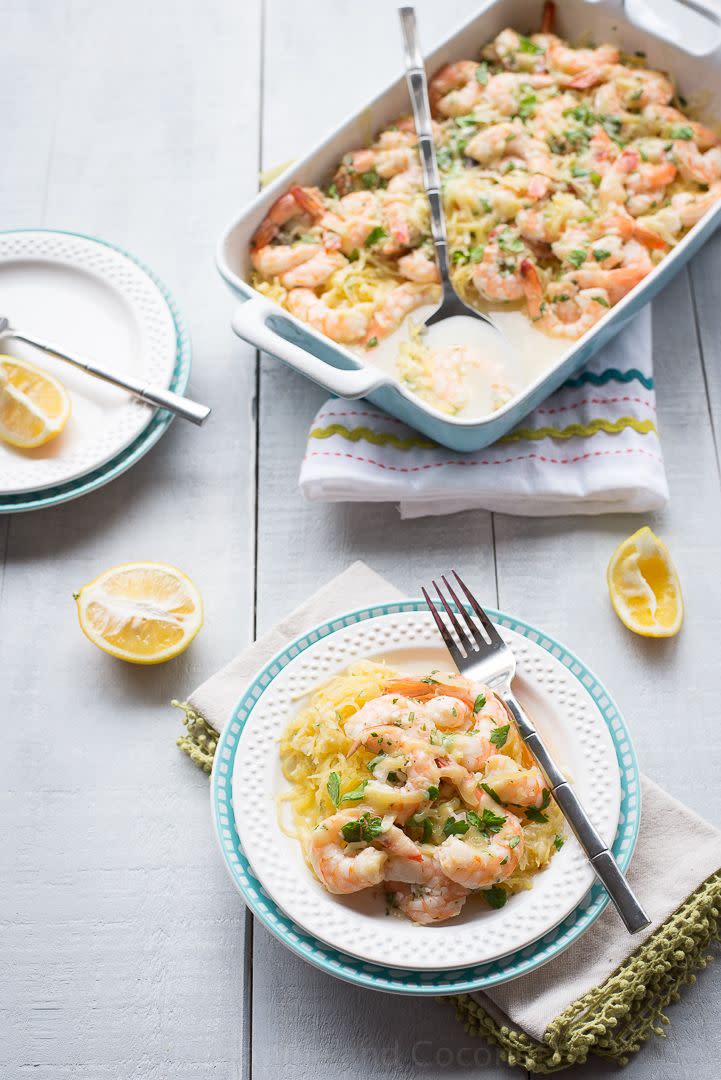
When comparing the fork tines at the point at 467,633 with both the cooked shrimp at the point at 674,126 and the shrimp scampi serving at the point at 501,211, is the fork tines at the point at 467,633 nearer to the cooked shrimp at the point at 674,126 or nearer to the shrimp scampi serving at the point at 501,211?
the shrimp scampi serving at the point at 501,211

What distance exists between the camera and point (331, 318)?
2.44m

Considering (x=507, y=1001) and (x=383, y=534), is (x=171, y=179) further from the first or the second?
(x=507, y=1001)

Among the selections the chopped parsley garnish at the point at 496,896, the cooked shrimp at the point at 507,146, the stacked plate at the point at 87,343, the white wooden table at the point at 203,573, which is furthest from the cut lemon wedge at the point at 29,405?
the chopped parsley garnish at the point at 496,896

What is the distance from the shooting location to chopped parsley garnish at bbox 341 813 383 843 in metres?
1.82

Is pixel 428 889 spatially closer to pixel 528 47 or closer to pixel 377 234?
pixel 377 234

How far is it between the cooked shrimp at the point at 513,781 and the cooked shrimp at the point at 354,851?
0.18 meters

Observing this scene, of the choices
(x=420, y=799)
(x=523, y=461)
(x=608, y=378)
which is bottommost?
(x=420, y=799)

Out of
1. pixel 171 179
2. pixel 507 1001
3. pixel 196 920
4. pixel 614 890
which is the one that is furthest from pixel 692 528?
pixel 171 179

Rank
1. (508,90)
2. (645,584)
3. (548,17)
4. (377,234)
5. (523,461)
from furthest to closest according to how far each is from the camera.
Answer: (548,17), (508,90), (377,234), (523,461), (645,584)

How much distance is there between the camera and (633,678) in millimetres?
2309

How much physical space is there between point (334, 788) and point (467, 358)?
1.04m

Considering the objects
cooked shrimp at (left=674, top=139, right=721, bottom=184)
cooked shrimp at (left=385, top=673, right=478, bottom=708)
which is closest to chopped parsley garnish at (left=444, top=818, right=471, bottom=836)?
cooked shrimp at (left=385, top=673, right=478, bottom=708)

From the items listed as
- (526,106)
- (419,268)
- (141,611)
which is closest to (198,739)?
(141,611)

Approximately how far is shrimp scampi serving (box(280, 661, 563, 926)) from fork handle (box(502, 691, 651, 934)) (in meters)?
0.03
